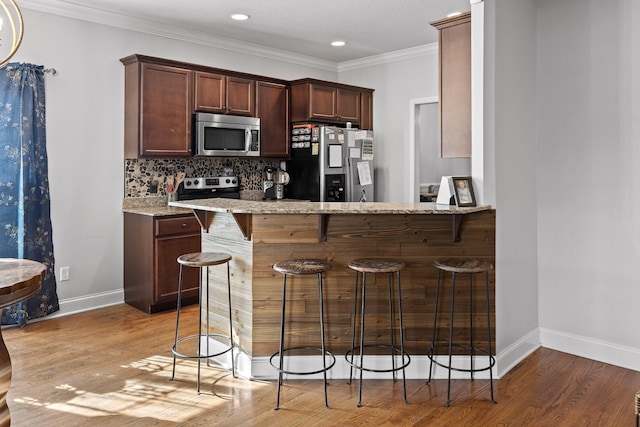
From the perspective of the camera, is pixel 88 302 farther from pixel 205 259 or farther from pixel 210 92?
pixel 210 92

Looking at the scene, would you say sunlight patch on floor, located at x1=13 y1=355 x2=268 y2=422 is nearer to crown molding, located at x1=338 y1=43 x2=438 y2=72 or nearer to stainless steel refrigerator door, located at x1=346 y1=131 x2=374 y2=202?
stainless steel refrigerator door, located at x1=346 y1=131 x2=374 y2=202

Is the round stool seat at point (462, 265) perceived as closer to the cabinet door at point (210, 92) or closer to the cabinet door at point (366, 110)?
the cabinet door at point (210, 92)

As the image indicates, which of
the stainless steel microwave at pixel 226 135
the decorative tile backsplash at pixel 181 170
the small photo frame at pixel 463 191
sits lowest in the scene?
the small photo frame at pixel 463 191

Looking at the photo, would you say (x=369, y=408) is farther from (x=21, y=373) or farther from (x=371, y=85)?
(x=371, y=85)

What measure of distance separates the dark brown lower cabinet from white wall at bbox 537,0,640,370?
296 cm

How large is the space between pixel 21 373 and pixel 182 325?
1.23 meters

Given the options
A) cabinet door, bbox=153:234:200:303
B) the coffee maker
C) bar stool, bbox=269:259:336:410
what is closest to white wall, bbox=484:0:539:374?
bar stool, bbox=269:259:336:410

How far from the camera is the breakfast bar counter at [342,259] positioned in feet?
9.96

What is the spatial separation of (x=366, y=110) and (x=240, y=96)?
180 cm

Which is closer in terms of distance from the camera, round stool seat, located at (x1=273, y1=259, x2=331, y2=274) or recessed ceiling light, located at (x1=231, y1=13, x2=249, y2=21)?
round stool seat, located at (x1=273, y1=259, x2=331, y2=274)

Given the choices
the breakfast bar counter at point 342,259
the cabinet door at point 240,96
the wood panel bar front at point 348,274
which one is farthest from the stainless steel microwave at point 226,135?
the wood panel bar front at point 348,274

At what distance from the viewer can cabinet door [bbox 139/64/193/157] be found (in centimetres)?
457

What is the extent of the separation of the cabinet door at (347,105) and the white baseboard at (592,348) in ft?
11.4

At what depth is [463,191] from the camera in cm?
311
